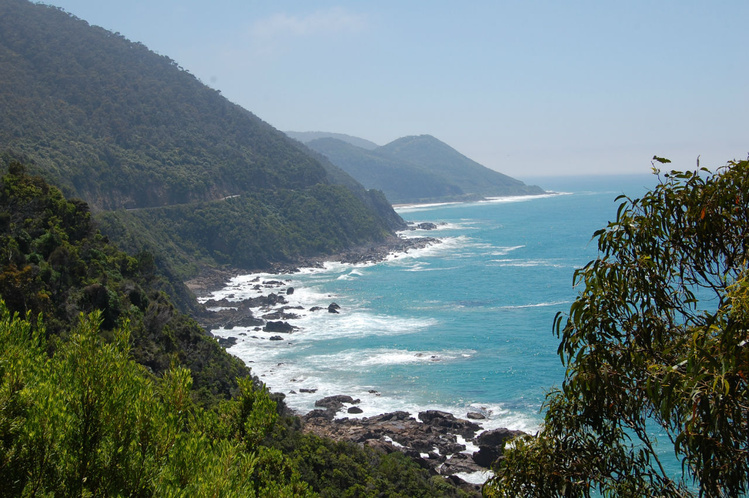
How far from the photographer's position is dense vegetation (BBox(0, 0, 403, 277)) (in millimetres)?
66625

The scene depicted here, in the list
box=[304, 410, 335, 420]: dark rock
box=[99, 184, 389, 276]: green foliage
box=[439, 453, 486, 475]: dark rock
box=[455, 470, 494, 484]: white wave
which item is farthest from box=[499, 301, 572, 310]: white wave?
box=[99, 184, 389, 276]: green foliage

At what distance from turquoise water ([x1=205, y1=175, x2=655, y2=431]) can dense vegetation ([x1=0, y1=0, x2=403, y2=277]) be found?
43.6 ft

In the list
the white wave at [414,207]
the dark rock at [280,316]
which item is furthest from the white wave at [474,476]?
the white wave at [414,207]

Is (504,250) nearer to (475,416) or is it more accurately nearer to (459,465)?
(475,416)

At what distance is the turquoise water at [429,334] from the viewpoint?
32.9 meters

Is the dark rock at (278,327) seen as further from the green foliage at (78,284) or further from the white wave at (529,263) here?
the white wave at (529,263)

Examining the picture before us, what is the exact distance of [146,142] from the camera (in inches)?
3211

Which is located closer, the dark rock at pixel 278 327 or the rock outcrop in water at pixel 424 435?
the rock outcrop in water at pixel 424 435

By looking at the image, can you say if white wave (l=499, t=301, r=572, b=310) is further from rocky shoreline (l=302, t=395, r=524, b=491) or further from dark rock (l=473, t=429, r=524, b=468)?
dark rock (l=473, t=429, r=524, b=468)

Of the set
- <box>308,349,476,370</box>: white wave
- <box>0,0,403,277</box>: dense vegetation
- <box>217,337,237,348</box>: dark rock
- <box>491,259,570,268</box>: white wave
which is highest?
<box>0,0,403,277</box>: dense vegetation

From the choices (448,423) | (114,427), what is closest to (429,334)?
(448,423)

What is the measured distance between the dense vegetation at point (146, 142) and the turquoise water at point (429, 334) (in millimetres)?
13301

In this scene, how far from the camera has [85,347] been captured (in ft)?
18.9

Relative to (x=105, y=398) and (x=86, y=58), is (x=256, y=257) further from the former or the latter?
(x=105, y=398)
